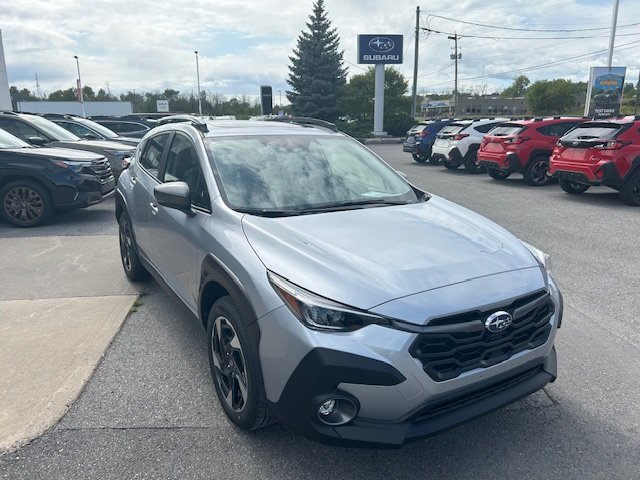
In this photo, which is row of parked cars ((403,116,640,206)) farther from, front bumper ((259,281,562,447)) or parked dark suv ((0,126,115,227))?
parked dark suv ((0,126,115,227))

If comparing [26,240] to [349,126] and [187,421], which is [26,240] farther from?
[349,126]

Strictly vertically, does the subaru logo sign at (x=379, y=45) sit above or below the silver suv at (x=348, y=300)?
above

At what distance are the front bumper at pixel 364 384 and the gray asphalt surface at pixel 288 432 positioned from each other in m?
0.42

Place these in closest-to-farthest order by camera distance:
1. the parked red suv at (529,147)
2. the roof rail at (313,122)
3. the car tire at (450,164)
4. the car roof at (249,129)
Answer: the car roof at (249,129) < the roof rail at (313,122) < the parked red suv at (529,147) < the car tire at (450,164)

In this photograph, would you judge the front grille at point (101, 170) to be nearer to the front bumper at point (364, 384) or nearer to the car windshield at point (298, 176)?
the car windshield at point (298, 176)

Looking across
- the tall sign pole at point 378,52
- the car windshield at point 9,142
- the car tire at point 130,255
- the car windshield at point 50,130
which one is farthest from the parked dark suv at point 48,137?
the tall sign pole at point 378,52

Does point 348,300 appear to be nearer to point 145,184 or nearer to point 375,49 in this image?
point 145,184

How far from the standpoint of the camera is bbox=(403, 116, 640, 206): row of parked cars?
376 inches

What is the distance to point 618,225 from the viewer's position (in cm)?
805

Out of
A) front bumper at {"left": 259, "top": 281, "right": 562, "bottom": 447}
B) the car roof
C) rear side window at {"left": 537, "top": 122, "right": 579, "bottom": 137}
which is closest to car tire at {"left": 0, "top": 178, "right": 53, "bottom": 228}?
the car roof

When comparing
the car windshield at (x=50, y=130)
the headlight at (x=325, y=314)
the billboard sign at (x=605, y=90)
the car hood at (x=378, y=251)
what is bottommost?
the headlight at (x=325, y=314)

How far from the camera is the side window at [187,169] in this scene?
11.1 ft

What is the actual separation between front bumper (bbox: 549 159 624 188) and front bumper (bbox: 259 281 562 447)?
8750 millimetres

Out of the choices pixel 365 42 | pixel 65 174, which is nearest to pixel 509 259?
pixel 65 174
